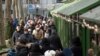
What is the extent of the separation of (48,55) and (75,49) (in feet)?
4.55

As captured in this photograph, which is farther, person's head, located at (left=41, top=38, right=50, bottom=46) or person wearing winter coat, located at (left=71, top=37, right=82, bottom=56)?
person's head, located at (left=41, top=38, right=50, bottom=46)

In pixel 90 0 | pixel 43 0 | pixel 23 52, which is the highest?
pixel 90 0

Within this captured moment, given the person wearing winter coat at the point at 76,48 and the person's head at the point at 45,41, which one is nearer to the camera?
the person wearing winter coat at the point at 76,48

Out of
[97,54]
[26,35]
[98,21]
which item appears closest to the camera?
[98,21]

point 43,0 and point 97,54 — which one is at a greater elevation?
point 97,54

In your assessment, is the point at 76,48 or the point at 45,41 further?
the point at 45,41

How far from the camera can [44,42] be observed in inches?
538

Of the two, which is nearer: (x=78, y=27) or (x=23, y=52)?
(x=23, y=52)

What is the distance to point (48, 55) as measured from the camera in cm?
1184

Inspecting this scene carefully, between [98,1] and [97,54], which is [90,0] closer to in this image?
[98,1]

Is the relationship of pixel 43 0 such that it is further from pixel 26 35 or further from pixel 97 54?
pixel 97 54

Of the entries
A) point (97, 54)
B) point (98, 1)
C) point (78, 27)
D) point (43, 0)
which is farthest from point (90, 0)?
point (43, 0)

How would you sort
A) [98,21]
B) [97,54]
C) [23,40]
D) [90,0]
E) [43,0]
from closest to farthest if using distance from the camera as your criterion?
[98,21] < [97,54] < [90,0] < [23,40] < [43,0]

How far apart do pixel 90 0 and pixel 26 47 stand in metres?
2.36
